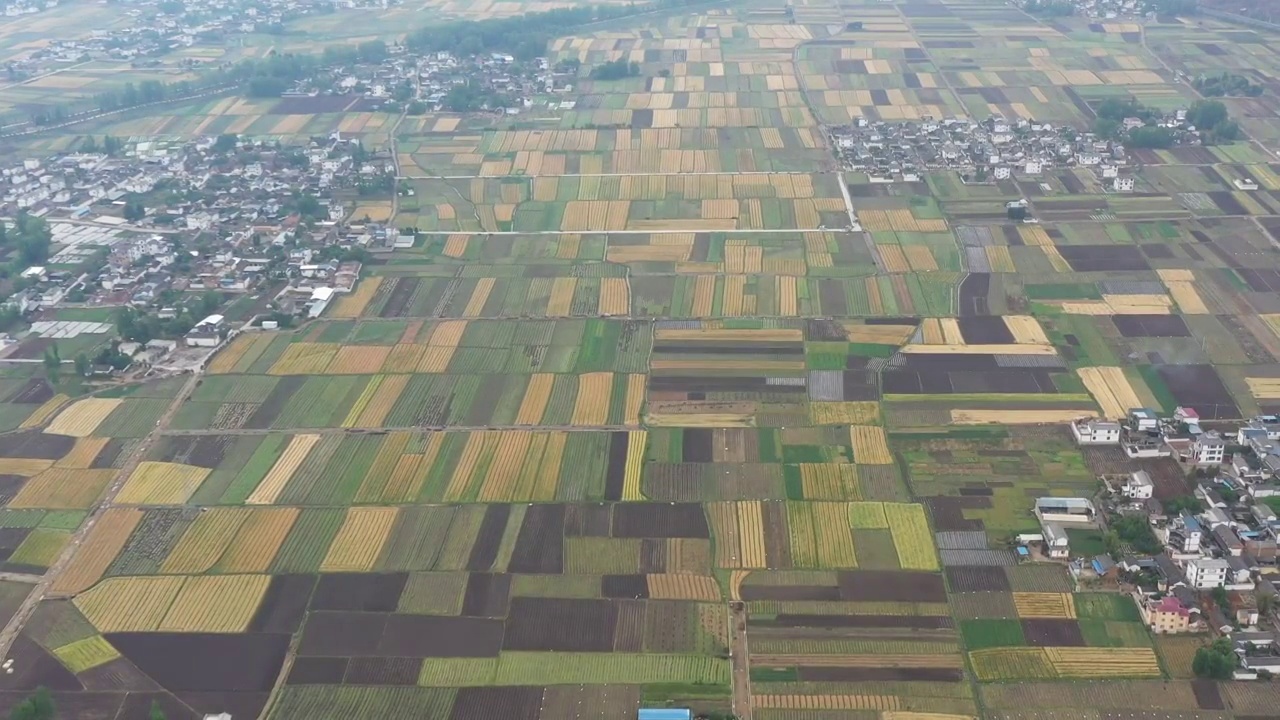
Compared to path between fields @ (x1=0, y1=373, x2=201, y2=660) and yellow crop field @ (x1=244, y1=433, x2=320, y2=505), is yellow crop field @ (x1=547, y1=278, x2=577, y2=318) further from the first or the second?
path between fields @ (x1=0, y1=373, x2=201, y2=660)

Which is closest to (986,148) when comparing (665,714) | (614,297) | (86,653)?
(614,297)

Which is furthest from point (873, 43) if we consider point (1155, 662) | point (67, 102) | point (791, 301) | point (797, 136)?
point (1155, 662)

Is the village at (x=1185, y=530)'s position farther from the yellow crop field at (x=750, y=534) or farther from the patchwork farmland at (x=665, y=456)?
the yellow crop field at (x=750, y=534)

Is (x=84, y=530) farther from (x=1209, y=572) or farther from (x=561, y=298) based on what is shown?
(x=1209, y=572)

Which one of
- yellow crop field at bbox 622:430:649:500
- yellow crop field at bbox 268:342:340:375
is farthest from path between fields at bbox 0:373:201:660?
yellow crop field at bbox 622:430:649:500

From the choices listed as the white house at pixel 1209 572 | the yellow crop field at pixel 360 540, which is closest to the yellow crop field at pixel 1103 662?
the white house at pixel 1209 572

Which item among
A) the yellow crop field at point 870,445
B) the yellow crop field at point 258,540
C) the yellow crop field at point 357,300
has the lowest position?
the yellow crop field at point 870,445

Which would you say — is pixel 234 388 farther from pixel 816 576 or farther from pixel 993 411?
pixel 993 411
